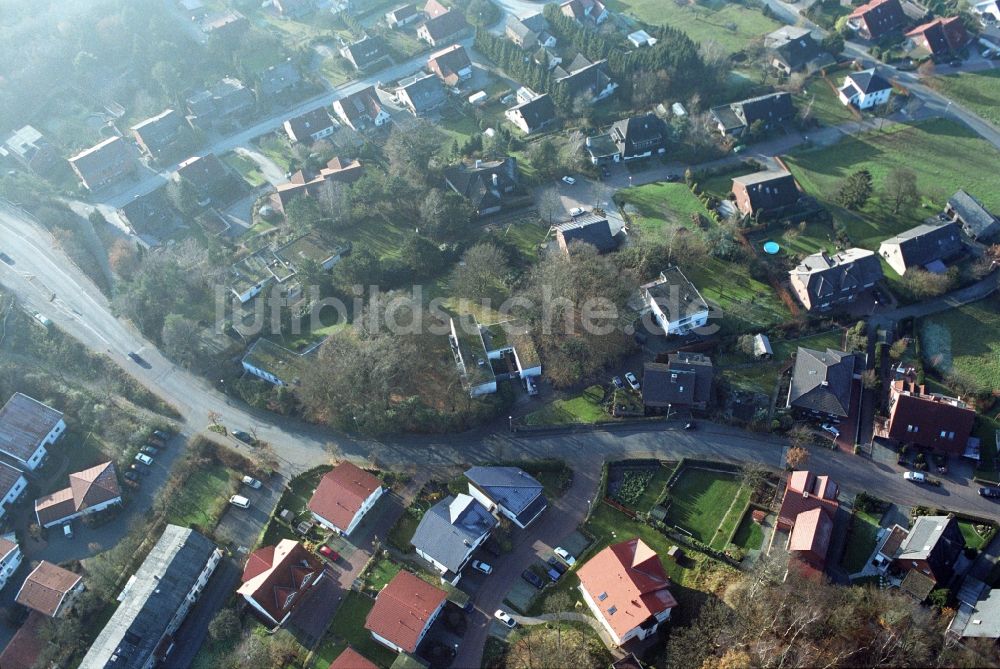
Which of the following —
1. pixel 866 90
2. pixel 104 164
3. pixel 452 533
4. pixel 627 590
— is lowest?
pixel 627 590

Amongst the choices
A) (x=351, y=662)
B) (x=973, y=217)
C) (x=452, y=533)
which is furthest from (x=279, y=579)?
(x=973, y=217)

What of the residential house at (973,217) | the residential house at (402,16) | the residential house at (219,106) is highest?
the residential house at (402,16)

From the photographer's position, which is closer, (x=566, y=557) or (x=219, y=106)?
(x=566, y=557)

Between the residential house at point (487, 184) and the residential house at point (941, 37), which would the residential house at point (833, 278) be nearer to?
Result: the residential house at point (487, 184)

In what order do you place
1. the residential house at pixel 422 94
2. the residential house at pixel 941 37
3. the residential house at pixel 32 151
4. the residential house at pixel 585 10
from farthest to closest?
the residential house at pixel 585 10
the residential house at pixel 422 94
the residential house at pixel 941 37
the residential house at pixel 32 151

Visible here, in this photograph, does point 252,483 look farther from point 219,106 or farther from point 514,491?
point 219,106

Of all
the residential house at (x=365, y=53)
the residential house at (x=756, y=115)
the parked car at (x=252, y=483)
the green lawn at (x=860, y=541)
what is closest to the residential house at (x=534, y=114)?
the residential house at (x=756, y=115)
